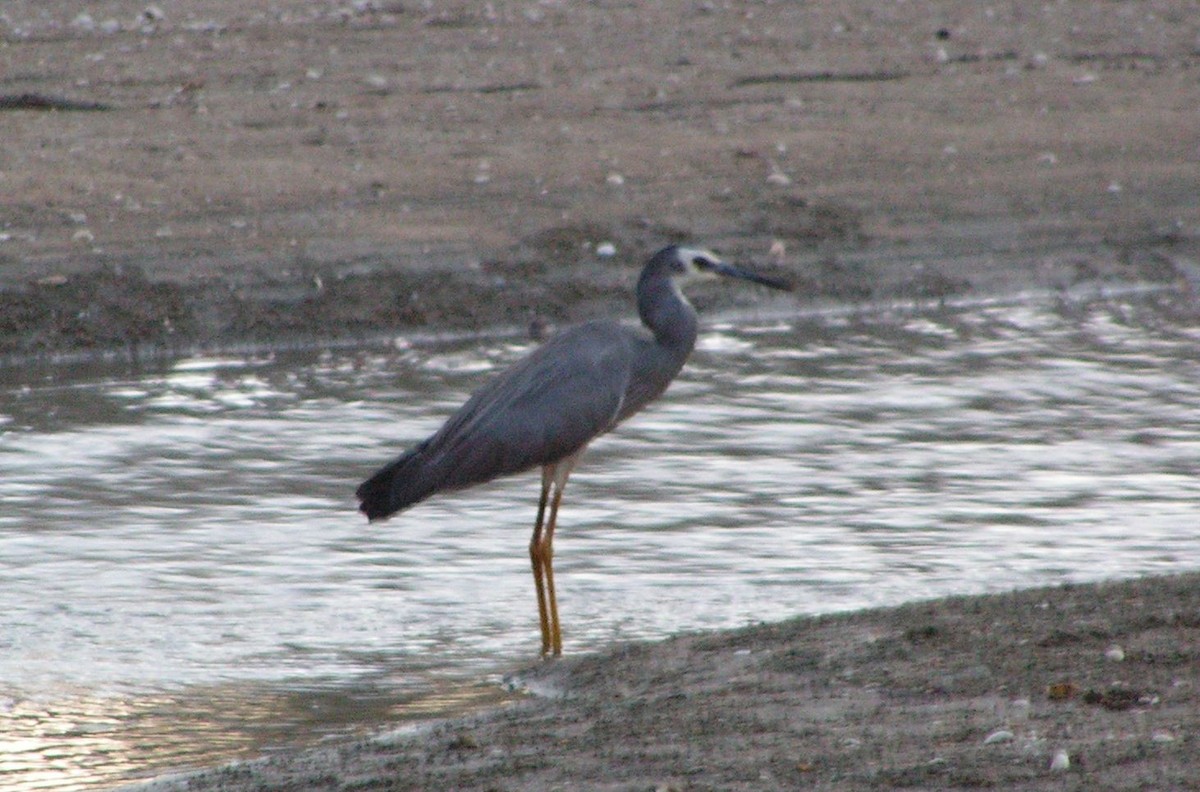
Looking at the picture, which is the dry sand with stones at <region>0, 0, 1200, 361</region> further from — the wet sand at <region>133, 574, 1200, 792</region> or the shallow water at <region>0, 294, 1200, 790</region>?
the wet sand at <region>133, 574, 1200, 792</region>

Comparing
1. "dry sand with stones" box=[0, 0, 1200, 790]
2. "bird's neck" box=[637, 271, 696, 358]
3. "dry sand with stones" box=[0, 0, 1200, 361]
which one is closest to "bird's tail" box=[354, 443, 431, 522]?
"dry sand with stones" box=[0, 0, 1200, 790]

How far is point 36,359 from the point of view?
9.74m

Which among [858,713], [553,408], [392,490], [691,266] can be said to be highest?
[691,266]

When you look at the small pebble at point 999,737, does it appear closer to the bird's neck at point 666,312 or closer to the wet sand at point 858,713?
the wet sand at point 858,713

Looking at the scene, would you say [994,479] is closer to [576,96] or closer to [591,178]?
[591,178]

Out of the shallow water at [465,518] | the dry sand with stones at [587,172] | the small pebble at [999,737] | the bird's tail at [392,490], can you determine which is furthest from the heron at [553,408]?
the small pebble at [999,737]

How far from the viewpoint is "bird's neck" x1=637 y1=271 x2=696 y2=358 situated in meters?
6.71

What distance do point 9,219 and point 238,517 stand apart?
373 cm

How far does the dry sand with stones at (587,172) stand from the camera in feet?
32.5

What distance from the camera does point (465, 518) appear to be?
7598 millimetres

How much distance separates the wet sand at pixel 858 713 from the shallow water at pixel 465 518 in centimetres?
54

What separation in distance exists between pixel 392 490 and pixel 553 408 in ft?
1.87

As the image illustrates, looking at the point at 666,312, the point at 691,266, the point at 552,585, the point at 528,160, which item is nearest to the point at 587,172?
the point at 528,160

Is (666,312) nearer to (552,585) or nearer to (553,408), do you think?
(553,408)
